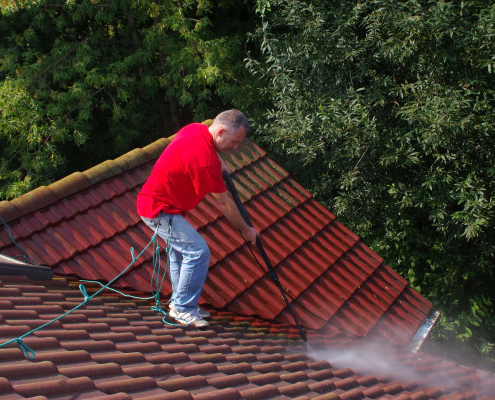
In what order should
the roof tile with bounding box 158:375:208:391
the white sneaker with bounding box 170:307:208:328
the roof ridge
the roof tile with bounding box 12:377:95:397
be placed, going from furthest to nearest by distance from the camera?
the roof ridge, the white sneaker with bounding box 170:307:208:328, the roof tile with bounding box 158:375:208:391, the roof tile with bounding box 12:377:95:397

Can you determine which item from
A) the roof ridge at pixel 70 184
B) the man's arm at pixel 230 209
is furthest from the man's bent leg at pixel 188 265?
the roof ridge at pixel 70 184

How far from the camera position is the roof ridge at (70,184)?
169 inches

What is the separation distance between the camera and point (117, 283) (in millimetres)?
4281

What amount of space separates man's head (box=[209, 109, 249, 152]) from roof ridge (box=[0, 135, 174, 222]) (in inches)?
57.6

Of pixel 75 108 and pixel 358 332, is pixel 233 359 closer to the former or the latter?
pixel 358 332

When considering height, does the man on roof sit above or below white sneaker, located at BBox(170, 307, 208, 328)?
above

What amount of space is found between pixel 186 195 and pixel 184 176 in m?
0.15

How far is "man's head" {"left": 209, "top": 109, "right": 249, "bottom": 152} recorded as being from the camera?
150 inches

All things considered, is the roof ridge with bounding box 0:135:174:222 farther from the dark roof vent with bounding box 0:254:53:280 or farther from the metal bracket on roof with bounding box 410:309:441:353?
the metal bracket on roof with bounding box 410:309:441:353

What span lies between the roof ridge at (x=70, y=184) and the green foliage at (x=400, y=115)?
3793mm

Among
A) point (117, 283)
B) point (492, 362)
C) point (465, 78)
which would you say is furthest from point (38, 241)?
point (492, 362)

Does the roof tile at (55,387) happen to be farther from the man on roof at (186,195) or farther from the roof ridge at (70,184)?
the roof ridge at (70,184)

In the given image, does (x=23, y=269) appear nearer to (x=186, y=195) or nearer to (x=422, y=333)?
(x=186, y=195)

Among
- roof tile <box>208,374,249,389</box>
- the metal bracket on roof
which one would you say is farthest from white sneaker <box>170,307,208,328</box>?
the metal bracket on roof
